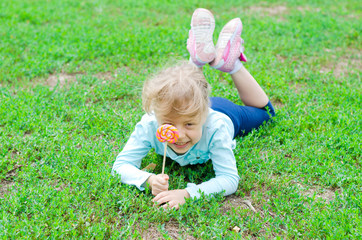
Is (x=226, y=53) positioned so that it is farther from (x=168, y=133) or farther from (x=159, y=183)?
(x=159, y=183)

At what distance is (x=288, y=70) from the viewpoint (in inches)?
208

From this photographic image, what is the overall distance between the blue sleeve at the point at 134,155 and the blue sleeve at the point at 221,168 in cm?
46

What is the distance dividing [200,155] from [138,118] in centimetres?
117

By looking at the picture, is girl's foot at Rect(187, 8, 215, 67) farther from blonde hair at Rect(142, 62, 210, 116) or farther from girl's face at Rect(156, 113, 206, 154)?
girl's face at Rect(156, 113, 206, 154)

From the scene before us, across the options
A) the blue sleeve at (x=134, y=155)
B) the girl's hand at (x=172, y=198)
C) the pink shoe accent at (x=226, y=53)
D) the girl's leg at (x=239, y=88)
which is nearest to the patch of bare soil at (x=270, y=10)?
the girl's leg at (x=239, y=88)

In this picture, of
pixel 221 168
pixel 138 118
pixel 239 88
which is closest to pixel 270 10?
pixel 239 88

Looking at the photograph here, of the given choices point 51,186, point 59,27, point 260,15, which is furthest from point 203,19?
point 260,15

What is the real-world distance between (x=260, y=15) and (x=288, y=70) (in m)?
2.44

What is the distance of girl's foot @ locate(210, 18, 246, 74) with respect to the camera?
372 centimetres

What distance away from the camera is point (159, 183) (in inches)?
114

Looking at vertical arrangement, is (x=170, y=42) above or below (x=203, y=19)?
below

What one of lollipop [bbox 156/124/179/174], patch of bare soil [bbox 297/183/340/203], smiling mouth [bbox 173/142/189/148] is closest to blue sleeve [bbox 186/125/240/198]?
smiling mouth [bbox 173/142/189/148]

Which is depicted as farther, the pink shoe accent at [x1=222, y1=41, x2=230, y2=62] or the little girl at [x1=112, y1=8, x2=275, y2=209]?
the pink shoe accent at [x1=222, y1=41, x2=230, y2=62]

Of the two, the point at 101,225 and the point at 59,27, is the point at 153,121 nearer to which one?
the point at 101,225
